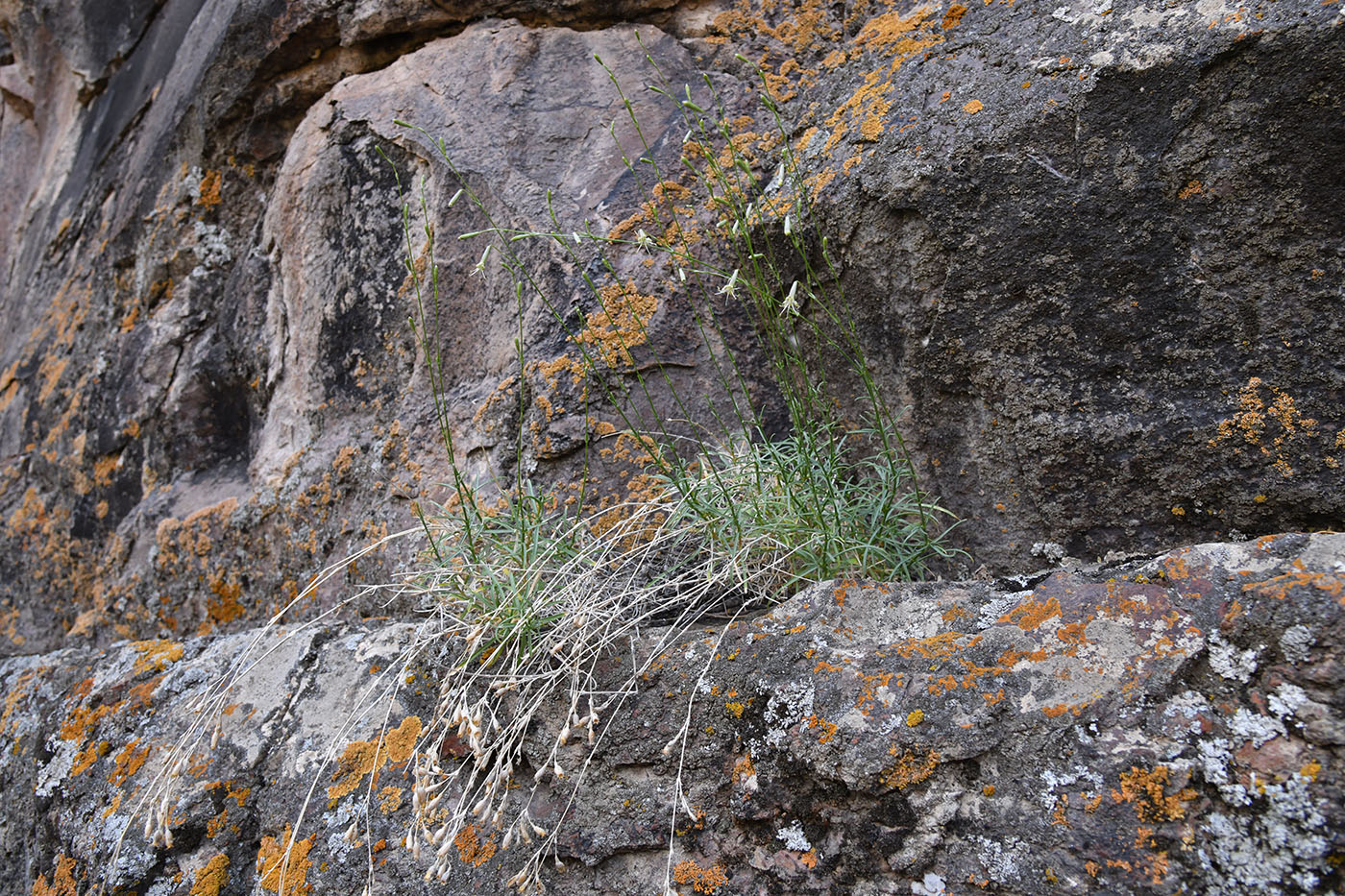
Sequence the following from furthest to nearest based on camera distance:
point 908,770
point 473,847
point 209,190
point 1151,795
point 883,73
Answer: point 209,190 < point 883,73 < point 473,847 < point 908,770 < point 1151,795

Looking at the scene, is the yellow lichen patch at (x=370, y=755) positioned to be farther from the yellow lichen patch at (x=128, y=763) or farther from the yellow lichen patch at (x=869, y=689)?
the yellow lichen patch at (x=869, y=689)

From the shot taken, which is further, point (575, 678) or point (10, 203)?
point (10, 203)

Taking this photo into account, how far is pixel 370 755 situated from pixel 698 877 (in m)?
0.74

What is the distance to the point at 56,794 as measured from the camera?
1.98 m

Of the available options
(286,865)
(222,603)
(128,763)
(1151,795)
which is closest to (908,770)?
(1151,795)

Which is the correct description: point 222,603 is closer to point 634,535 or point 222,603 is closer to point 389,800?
point 389,800

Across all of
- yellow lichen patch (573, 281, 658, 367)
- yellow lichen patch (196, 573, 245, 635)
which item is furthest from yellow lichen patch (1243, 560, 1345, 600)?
yellow lichen patch (196, 573, 245, 635)

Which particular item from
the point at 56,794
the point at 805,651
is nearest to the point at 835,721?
the point at 805,651

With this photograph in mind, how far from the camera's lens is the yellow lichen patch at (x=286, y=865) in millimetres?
1611

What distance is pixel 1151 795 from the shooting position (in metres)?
1.15

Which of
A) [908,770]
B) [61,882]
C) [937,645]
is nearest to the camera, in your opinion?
[908,770]

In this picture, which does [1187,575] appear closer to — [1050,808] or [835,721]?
[1050,808]

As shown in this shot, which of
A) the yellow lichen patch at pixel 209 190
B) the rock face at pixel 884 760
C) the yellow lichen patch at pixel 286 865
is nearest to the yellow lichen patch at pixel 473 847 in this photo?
the rock face at pixel 884 760

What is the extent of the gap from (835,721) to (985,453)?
2.73 feet
